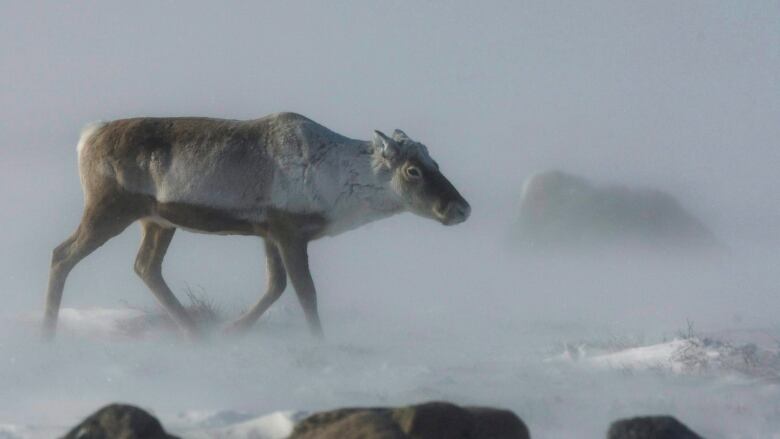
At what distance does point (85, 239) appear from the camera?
1009 centimetres

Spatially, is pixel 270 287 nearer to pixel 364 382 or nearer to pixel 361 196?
pixel 361 196

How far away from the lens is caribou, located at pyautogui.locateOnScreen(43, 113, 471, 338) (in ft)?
32.0

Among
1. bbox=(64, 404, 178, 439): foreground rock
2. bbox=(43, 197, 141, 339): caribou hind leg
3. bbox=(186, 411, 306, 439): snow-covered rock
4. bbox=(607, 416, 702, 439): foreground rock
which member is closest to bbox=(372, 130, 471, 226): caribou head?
bbox=(43, 197, 141, 339): caribou hind leg

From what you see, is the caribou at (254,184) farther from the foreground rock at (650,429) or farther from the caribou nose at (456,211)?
the foreground rock at (650,429)

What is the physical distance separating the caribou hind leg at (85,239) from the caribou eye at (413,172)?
2.41m

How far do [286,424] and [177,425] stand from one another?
0.64 metres

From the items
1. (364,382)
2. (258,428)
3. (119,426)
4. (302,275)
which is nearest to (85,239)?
(302,275)

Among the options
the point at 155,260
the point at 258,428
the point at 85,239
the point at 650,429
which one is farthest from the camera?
the point at 155,260

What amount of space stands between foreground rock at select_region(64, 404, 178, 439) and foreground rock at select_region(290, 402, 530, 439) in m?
0.59

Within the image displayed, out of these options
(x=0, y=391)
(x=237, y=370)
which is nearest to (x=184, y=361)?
(x=237, y=370)

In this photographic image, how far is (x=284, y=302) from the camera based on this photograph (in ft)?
41.9

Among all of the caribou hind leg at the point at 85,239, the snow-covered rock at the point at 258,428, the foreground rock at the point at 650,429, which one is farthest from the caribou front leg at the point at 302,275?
the foreground rock at the point at 650,429

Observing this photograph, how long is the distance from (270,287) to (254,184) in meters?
1.18

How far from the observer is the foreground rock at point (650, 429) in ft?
14.5
